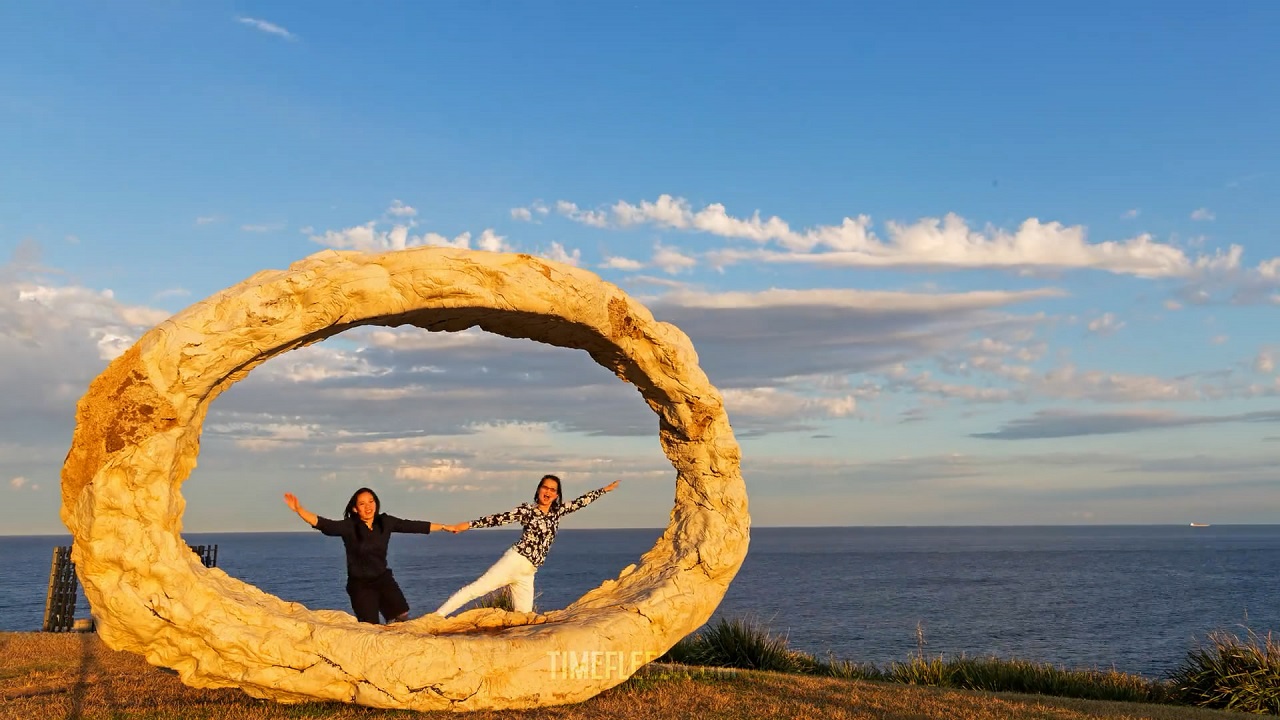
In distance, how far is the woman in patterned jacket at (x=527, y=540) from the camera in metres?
8.55

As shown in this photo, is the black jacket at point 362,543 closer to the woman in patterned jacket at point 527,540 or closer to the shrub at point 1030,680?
the woman in patterned jacket at point 527,540

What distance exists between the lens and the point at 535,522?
8805 mm

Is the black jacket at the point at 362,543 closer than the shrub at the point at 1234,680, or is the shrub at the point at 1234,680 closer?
the black jacket at the point at 362,543

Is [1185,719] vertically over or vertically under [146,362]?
under

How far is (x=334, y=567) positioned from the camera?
90.8m

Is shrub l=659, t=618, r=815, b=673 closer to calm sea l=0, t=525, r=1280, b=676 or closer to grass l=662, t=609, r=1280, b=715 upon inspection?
grass l=662, t=609, r=1280, b=715

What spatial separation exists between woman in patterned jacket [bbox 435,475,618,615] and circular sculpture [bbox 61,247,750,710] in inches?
11.1

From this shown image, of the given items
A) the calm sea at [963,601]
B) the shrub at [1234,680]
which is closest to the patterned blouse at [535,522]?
the shrub at [1234,680]

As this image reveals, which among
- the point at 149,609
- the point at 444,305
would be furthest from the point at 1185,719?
the point at 149,609

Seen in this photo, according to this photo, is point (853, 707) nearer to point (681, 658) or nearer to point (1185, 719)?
point (1185, 719)

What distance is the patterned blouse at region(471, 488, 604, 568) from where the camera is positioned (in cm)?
872

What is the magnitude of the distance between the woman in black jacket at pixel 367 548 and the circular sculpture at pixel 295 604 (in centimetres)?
40

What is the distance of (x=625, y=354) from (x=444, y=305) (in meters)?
1.93

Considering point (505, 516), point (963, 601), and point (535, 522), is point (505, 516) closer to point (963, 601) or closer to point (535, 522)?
point (535, 522)
